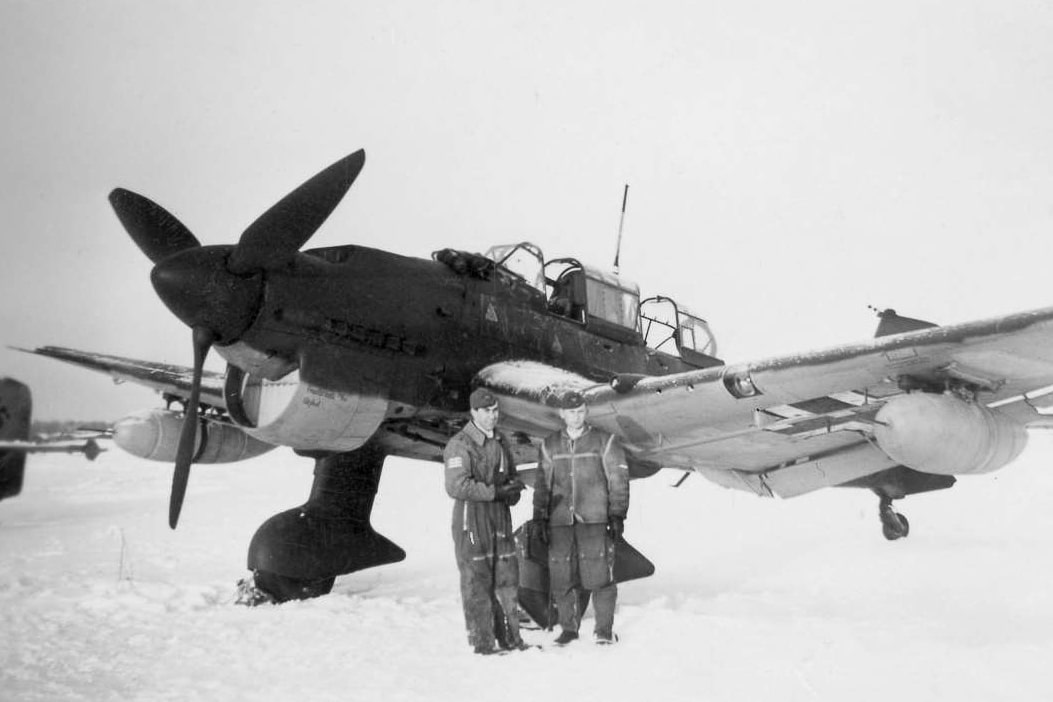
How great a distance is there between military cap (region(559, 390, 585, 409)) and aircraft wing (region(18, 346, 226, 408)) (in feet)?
12.9

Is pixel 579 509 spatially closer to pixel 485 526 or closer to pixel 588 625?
pixel 485 526

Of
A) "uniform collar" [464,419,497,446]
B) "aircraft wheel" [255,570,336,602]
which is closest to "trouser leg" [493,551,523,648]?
"uniform collar" [464,419,497,446]

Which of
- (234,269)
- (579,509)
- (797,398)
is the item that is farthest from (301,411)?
(797,398)

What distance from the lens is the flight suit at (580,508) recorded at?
16.5 feet

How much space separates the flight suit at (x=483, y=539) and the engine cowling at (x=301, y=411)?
4.91ft

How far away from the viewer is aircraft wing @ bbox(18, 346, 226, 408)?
808 cm

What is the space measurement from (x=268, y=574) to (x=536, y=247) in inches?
159

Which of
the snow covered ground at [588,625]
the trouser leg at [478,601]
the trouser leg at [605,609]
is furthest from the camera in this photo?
the trouser leg at [605,609]

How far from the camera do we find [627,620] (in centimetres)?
552

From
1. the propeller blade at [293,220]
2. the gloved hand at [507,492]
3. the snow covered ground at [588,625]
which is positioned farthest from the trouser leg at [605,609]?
the propeller blade at [293,220]

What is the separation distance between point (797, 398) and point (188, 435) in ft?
15.1

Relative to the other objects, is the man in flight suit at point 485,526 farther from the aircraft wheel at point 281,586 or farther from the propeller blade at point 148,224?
the propeller blade at point 148,224

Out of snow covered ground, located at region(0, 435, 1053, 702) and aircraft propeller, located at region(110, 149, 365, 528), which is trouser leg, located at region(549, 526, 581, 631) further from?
aircraft propeller, located at region(110, 149, 365, 528)

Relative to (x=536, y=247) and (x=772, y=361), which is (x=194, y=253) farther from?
(x=772, y=361)
